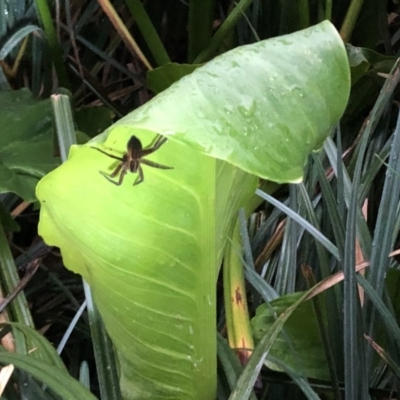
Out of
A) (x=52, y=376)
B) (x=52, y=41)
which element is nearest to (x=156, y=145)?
(x=52, y=376)

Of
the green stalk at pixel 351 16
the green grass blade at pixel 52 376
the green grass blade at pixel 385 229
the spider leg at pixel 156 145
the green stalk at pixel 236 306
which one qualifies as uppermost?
the spider leg at pixel 156 145

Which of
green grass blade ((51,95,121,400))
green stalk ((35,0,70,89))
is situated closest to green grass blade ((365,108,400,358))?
green grass blade ((51,95,121,400))

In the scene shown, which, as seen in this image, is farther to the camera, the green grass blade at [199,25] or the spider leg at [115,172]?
the green grass blade at [199,25]

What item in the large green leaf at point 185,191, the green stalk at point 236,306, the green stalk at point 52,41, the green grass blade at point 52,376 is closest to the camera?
the large green leaf at point 185,191

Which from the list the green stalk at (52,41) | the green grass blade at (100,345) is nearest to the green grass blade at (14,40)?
the green stalk at (52,41)

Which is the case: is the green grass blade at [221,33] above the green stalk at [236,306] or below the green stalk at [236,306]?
above

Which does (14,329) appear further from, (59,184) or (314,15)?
(314,15)

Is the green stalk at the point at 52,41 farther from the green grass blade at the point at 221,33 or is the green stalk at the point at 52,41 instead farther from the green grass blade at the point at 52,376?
the green grass blade at the point at 52,376

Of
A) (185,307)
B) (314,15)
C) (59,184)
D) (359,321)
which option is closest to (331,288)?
(359,321)
